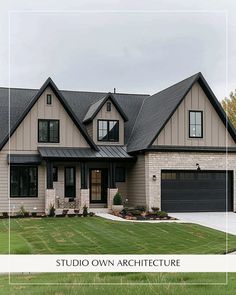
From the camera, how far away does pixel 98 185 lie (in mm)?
27688

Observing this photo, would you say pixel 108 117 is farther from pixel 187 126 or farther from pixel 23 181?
pixel 23 181

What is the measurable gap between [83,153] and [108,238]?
10.5m

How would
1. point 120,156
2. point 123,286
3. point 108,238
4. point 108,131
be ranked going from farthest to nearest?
point 108,131
point 120,156
point 108,238
point 123,286

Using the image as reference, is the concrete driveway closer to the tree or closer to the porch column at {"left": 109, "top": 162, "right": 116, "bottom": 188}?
the porch column at {"left": 109, "top": 162, "right": 116, "bottom": 188}

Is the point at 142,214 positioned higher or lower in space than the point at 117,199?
lower

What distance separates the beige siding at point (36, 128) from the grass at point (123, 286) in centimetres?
1737

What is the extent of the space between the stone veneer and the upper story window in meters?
3.20

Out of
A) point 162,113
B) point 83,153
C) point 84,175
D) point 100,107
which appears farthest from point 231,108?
point 84,175

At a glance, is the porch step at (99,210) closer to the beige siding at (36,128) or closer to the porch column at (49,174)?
the porch column at (49,174)

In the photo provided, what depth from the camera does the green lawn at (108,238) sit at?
13.6 meters

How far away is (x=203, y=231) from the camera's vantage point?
58.9 feet

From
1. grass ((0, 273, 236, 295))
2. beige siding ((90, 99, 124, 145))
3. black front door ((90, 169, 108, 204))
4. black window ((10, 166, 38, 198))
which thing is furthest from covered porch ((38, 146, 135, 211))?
grass ((0, 273, 236, 295))

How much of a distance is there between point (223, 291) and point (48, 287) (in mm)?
2394

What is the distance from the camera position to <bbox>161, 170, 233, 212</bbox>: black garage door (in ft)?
83.9
